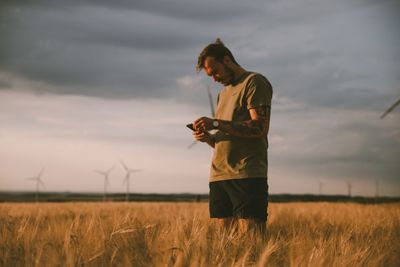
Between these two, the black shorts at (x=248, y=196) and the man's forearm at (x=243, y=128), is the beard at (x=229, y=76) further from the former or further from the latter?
the black shorts at (x=248, y=196)

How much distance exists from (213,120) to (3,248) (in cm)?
186

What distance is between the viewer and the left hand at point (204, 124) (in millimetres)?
3873

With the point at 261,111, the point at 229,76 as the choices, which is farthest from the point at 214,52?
the point at 261,111

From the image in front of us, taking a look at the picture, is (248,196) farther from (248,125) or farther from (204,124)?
(204,124)

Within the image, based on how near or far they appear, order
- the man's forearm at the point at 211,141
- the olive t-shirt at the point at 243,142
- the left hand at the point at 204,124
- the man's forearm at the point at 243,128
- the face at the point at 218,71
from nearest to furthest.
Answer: the left hand at the point at 204,124 → the man's forearm at the point at 243,128 → the olive t-shirt at the point at 243,142 → the face at the point at 218,71 → the man's forearm at the point at 211,141

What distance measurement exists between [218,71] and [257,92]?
45 centimetres

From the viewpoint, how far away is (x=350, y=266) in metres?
3.05

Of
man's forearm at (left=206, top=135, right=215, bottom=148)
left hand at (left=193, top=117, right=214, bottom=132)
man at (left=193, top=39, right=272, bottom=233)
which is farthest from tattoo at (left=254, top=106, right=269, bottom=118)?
man's forearm at (left=206, top=135, right=215, bottom=148)

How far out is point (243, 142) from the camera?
4234mm

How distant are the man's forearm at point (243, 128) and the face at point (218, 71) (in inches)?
22.1

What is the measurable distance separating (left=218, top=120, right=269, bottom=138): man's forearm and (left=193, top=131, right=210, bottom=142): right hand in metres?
0.37

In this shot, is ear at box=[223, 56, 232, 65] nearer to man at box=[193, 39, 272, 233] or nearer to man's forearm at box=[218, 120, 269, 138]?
man at box=[193, 39, 272, 233]

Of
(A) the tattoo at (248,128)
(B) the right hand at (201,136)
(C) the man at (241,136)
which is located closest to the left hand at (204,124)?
(C) the man at (241,136)

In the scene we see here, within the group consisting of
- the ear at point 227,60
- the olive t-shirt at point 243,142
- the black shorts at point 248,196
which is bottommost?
the black shorts at point 248,196
